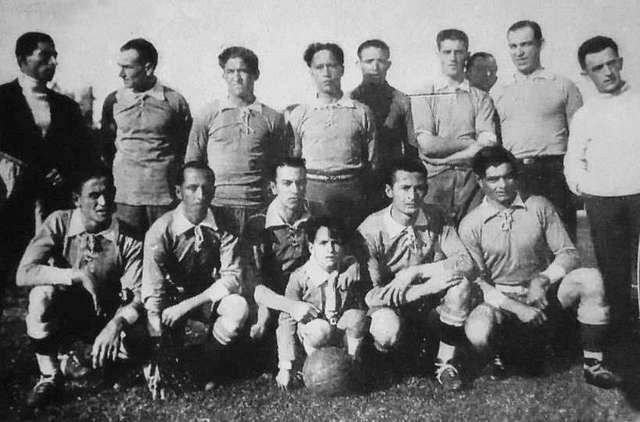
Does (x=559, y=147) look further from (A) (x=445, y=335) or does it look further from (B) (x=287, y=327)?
(B) (x=287, y=327)

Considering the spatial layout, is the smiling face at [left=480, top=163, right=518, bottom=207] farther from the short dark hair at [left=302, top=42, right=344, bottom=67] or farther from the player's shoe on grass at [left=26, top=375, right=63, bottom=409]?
the player's shoe on grass at [left=26, top=375, right=63, bottom=409]

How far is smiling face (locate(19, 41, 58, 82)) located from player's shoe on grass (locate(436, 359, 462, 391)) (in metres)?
2.68

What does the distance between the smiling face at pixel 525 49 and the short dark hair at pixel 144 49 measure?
2.00 metres

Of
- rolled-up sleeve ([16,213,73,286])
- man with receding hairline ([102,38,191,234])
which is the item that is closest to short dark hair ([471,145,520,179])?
man with receding hairline ([102,38,191,234])

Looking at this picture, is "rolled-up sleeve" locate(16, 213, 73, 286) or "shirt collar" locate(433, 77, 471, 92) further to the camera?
"shirt collar" locate(433, 77, 471, 92)

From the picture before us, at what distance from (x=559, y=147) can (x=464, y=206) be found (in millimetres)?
621

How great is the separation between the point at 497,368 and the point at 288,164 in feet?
5.13

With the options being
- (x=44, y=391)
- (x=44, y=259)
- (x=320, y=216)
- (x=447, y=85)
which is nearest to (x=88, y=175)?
(x=44, y=259)

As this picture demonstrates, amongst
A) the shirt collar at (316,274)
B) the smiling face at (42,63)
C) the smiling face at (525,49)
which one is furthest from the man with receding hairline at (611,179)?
the smiling face at (42,63)

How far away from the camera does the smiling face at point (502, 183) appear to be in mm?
3332

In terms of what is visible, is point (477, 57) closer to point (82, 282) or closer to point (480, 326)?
point (480, 326)

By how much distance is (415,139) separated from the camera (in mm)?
3391

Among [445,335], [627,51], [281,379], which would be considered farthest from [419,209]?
[627,51]

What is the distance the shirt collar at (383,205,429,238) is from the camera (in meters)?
3.30
